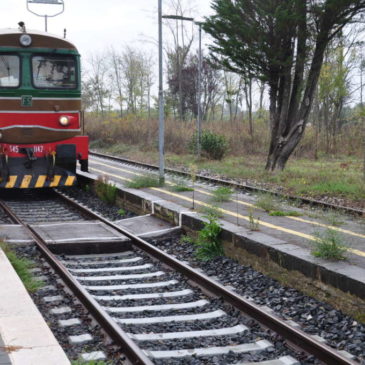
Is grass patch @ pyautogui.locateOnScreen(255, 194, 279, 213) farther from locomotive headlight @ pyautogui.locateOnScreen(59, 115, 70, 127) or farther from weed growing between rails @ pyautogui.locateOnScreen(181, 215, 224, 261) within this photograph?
locomotive headlight @ pyautogui.locateOnScreen(59, 115, 70, 127)

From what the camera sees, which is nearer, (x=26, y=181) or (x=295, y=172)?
(x=26, y=181)

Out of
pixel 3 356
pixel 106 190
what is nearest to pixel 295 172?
pixel 106 190

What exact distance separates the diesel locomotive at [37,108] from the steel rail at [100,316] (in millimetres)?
4427

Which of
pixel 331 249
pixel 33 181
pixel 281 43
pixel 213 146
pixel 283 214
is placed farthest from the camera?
pixel 213 146

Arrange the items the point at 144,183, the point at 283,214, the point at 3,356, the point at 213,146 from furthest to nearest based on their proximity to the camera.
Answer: the point at 213,146 < the point at 144,183 < the point at 283,214 < the point at 3,356

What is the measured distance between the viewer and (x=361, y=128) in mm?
22812

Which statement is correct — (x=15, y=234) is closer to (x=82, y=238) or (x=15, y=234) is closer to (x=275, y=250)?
(x=82, y=238)

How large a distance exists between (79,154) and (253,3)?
6.30 m

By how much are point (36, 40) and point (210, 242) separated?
21.5 feet

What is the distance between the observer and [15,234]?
8.63 m

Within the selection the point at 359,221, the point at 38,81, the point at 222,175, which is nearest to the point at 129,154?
the point at 222,175

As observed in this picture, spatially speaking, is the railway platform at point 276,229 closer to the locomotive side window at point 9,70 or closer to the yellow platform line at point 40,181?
the yellow platform line at point 40,181

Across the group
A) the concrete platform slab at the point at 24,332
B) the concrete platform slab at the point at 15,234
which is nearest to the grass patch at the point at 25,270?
the concrete platform slab at the point at 24,332

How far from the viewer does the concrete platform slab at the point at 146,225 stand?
9.08 m
